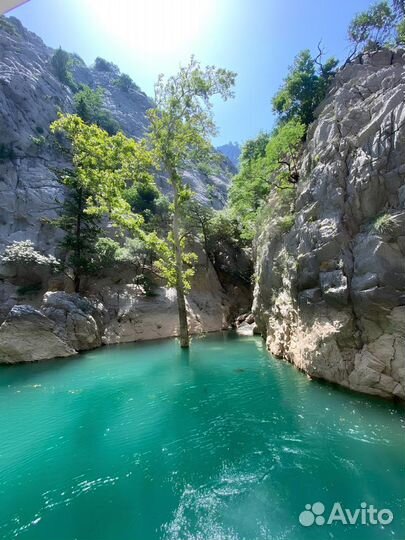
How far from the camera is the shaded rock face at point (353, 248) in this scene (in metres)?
6.58

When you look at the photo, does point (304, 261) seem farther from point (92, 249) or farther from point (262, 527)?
A: point (92, 249)

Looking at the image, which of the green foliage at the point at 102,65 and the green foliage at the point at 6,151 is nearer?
the green foliage at the point at 6,151

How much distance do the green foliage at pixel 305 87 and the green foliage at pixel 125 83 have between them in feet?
222

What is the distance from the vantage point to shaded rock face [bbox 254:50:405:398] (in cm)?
658

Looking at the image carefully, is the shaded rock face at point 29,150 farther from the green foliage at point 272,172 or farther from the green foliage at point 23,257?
the green foliage at point 23,257

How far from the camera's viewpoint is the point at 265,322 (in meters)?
14.2

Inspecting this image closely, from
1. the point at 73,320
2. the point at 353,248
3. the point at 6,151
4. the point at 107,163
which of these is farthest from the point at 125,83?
the point at 353,248

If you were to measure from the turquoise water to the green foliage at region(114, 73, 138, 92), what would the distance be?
8325 cm

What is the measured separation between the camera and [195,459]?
4844 mm

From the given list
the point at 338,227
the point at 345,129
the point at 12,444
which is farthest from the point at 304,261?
the point at 12,444

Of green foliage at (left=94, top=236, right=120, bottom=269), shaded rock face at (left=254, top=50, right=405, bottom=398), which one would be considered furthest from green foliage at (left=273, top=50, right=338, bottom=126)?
green foliage at (left=94, top=236, right=120, bottom=269)

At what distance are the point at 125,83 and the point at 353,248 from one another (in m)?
85.3

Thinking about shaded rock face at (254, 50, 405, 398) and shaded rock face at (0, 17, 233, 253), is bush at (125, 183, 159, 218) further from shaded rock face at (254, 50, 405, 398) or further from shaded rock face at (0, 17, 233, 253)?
shaded rock face at (254, 50, 405, 398)

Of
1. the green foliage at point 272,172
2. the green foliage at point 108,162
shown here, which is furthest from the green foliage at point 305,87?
the green foliage at point 108,162
